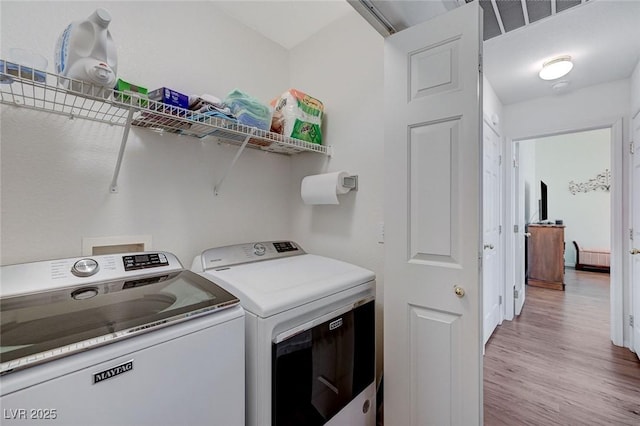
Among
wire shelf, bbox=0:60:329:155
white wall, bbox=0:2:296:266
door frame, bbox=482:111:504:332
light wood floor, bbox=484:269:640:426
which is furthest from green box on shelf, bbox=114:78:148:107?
door frame, bbox=482:111:504:332

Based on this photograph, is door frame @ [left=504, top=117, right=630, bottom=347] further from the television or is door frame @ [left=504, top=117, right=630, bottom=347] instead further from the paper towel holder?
the television

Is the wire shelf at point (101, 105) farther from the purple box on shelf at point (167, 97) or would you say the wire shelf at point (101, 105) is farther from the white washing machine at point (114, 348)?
the white washing machine at point (114, 348)

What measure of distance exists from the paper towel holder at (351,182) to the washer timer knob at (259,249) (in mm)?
596

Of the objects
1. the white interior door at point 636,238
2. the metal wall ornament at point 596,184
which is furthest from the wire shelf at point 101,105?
the metal wall ornament at point 596,184

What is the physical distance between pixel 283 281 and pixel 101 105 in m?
1.06

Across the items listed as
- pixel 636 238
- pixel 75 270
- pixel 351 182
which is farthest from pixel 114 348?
pixel 636 238

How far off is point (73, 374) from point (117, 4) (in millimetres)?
1539

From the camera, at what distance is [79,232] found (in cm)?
118

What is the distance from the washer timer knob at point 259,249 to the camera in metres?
1.55

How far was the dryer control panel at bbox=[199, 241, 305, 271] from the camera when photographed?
135 centimetres

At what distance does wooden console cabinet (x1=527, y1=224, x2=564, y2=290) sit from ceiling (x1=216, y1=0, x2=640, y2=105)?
295 cm

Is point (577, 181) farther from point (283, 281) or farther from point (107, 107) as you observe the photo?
point (107, 107)

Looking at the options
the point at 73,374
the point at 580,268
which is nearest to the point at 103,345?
the point at 73,374

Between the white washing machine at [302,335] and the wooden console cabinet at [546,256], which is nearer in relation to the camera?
the white washing machine at [302,335]
